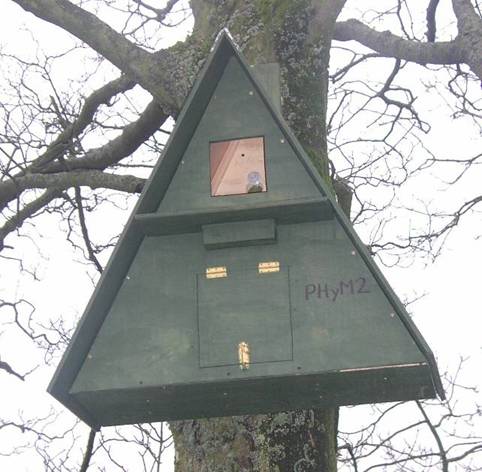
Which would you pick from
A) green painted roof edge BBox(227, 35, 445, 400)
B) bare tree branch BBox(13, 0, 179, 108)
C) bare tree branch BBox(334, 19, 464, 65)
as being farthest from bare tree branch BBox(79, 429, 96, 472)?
bare tree branch BBox(334, 19, 464, 65)

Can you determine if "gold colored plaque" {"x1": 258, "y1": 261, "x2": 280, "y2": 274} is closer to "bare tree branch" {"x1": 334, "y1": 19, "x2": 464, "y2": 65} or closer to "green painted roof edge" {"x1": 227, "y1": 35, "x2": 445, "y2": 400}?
"green painted roof edge" {"x1": 227, "y1": 35, "x2": 445, "y2": 400}

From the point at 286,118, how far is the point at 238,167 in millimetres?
1064

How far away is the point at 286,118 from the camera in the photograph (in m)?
3.63

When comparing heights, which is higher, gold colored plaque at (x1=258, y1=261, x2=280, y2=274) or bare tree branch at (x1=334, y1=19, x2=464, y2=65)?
bare tree branch at (x1=334, y1=19, x2=464, y2=65)

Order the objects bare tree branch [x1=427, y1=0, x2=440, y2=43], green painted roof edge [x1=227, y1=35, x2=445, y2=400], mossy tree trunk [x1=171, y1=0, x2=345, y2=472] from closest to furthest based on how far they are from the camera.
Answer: green painted roof edge [x1=227, y1=35, x2=445, y2=400] < mossy tree trunk [x1=171, y1=0, x2=345, y2=472] < bare tree branch [x1=427, y1=0, x2=440, y2=43]

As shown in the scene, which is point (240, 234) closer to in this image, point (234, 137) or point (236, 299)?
point (236, 299)

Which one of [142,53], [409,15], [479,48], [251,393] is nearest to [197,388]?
[251,393]

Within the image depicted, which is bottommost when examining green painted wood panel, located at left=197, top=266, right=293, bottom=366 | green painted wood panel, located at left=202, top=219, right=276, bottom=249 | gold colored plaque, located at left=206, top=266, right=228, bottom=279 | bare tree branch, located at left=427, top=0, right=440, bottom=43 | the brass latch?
the brass latch

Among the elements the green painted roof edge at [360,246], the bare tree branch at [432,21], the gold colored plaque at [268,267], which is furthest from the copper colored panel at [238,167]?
the bare tree branch at [432,21]

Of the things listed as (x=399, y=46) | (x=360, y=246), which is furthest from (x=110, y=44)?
(x=360, y=246)

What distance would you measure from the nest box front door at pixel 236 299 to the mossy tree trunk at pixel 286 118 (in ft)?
A: 1.46

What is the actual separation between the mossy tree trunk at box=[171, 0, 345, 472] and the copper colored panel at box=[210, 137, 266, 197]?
0.87 metres

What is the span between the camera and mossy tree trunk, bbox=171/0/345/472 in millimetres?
3078

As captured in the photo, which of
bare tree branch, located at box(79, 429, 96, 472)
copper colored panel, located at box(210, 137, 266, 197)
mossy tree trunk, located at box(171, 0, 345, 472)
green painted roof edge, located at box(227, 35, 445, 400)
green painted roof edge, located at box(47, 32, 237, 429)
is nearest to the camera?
green painted roof edge, located at box(227, 35, 445, 400)
